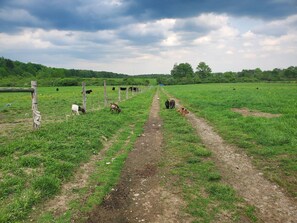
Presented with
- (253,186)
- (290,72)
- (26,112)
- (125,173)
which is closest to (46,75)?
(26,112)

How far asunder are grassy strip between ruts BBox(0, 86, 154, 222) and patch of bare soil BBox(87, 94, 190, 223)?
0.43 m

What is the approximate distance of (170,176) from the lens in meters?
5.73

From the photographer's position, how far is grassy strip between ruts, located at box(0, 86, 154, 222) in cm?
437

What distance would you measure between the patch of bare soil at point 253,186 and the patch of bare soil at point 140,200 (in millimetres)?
1477

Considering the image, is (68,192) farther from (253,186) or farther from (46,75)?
(46,75)

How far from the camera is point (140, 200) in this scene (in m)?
4.60

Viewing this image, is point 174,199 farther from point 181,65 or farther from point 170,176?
point 181,65

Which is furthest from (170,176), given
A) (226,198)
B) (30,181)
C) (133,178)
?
(30,181)

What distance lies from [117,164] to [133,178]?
1.00 metres

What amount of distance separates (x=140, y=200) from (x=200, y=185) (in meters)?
1.47

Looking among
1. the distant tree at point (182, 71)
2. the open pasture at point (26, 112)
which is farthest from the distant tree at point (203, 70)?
the open pasture at point (26, 112)

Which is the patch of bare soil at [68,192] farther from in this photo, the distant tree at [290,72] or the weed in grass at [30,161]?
the distant tree at [290,72]

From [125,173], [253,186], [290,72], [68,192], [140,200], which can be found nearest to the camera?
[140,200]

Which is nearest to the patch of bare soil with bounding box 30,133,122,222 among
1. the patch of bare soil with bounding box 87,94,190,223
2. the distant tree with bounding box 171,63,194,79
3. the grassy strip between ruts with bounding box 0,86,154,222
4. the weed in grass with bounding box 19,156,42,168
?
the grassy strip between ruts with bounding box 0,86,154,222
